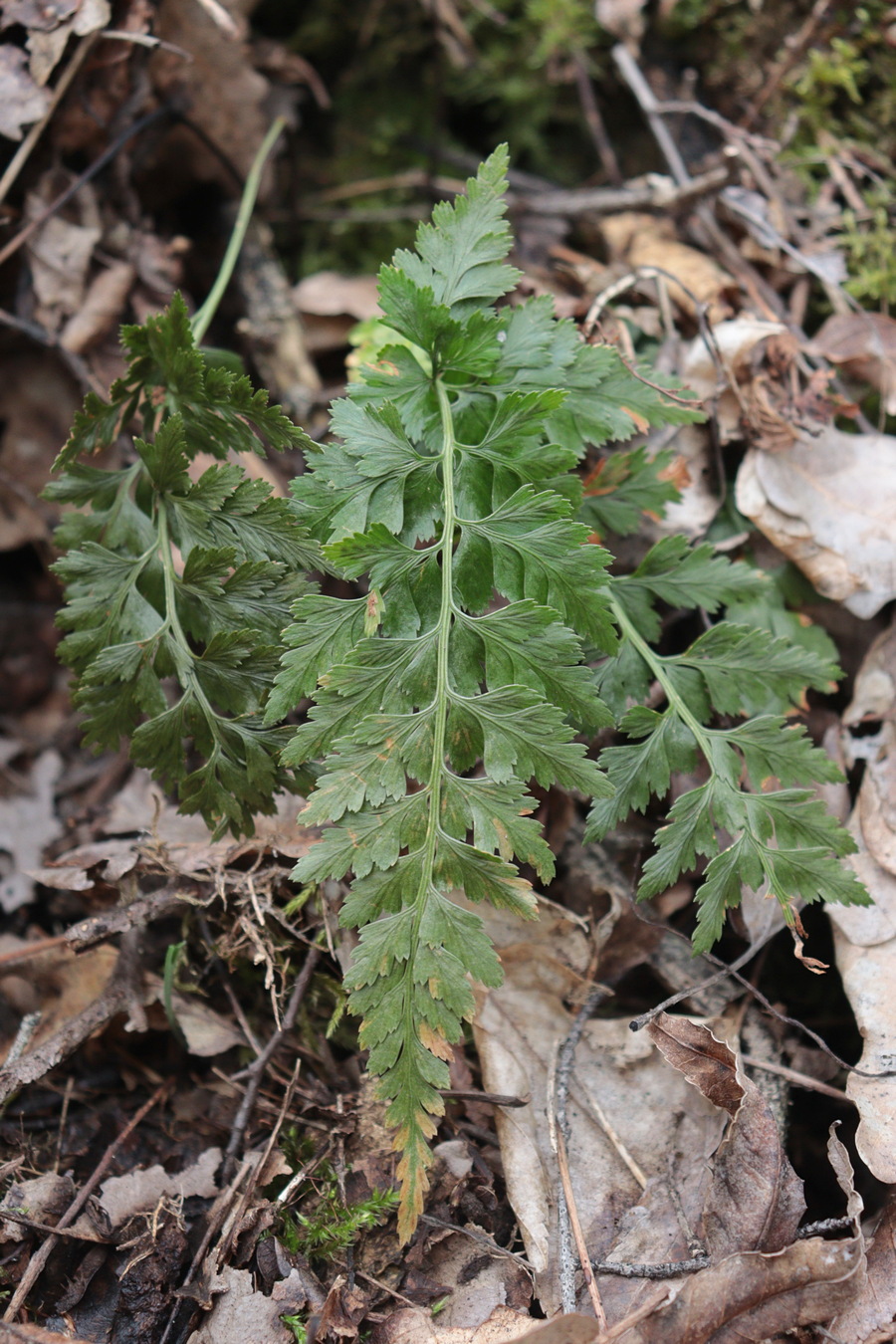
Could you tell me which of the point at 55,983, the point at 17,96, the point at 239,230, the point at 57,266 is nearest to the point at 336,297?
the point at 239,230

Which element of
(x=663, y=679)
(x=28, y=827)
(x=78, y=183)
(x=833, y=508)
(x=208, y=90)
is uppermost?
(x=208, y=90)

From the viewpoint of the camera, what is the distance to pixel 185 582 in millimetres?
2162

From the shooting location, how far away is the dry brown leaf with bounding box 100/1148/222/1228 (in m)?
2.00

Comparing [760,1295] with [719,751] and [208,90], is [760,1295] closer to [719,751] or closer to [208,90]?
[719,751]

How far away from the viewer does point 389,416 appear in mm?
1977

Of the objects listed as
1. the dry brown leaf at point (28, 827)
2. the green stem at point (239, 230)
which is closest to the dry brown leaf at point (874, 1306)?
the dry brown leaf at point (28, 827)

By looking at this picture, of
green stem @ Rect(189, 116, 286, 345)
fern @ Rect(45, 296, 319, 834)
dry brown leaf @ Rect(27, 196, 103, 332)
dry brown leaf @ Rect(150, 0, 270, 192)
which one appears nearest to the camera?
fern @ Rect(45, 296, 319, 834)

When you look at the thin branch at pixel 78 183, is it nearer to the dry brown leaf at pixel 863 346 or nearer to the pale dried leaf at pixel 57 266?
the pale dried leaf at pixel 57 266

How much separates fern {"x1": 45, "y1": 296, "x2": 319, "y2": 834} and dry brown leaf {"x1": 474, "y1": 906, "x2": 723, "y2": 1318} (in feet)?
2.58

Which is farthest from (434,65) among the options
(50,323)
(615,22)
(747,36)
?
(50,323)

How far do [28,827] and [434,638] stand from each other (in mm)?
1741

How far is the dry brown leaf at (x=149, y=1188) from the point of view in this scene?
78.9 inches

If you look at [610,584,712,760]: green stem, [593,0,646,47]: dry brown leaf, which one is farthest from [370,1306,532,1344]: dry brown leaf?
[593,0,646,47]: dry brown leaf

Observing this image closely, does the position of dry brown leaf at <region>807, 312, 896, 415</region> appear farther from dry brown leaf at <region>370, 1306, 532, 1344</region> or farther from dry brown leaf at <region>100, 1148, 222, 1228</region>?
dry brown leaf at <region>100, 1148, 222, 1228</region>
